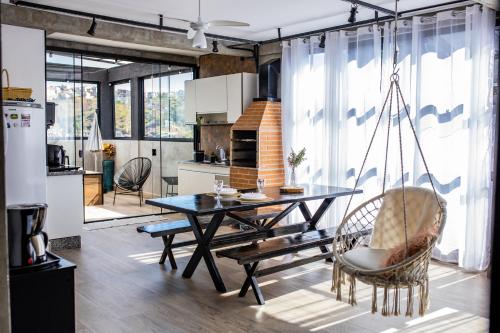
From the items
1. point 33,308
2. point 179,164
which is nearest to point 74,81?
point 179,164

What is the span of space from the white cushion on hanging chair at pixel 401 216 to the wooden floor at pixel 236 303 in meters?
0.58

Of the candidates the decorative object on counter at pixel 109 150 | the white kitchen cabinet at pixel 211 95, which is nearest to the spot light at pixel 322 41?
the white kitchen cabinet at pixel 211 95

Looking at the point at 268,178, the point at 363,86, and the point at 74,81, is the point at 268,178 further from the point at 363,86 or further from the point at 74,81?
the point at 74,81

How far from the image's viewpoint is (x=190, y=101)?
7.94m

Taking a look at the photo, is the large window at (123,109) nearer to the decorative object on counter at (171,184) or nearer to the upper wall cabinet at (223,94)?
the decorative object on counter at (171,184)

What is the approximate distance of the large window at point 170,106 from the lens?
8453 mm

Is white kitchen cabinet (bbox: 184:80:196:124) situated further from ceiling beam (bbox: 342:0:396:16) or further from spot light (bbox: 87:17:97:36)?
ceiling beam (bbox: 342:0:396:16)

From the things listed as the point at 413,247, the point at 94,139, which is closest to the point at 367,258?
the point at 413,247

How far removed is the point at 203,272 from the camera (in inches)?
189

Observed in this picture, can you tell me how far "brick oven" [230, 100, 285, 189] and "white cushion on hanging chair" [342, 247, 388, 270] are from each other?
3130mm

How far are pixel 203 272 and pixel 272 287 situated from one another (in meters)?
0.78

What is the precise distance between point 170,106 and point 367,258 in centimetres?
578

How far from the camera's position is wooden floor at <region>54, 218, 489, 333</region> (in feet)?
11.5

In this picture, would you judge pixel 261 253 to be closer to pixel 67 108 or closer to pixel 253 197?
pixel 253 197
